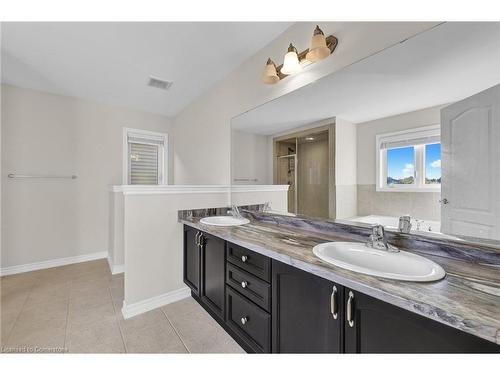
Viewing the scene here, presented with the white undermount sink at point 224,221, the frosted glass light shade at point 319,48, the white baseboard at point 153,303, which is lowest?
the white baseboard at point 153,303

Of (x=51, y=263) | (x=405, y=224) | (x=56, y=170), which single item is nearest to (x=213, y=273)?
(x=405, y=224)

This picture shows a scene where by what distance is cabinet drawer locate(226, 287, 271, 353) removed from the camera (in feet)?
3.97

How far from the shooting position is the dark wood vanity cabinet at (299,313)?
688mm

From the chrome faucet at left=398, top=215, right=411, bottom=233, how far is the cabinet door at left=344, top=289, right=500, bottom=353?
0.56m

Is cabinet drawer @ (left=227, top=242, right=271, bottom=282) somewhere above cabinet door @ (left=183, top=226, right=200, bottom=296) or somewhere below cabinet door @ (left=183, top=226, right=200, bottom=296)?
above

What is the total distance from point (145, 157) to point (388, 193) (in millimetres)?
3625

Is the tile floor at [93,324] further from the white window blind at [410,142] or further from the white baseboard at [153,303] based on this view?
the white window blind at [410,142]

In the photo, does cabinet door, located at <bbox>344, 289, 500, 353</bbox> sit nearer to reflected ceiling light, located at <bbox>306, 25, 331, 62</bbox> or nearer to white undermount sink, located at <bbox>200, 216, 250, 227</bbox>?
white undermount sink, located at <bbox>200, 216, 250, 227</bbox>

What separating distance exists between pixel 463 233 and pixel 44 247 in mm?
4192

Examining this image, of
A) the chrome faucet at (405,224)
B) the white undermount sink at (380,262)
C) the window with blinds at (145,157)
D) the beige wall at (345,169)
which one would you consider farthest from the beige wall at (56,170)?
the chrome faucet at (405,224)

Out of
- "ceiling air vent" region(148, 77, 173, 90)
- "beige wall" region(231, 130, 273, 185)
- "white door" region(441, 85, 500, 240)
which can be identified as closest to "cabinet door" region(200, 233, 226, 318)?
"beige wall" region(231, 130, 273, 185)

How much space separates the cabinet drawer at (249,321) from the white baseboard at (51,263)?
275 centimetres

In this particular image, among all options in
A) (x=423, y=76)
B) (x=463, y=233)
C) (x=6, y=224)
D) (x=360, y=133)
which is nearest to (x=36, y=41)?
(x=6, y=224)

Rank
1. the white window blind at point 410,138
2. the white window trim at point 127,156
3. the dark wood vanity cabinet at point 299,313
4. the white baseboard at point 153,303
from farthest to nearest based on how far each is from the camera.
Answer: the white window trim at point 127,156, the white baseboard at point 153,303, the white window blind at point 410,138, the dark wood vanity cabinet at point 299,313
